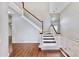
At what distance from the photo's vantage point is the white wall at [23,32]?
10703 mm

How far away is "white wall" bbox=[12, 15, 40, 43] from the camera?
10.7 meters

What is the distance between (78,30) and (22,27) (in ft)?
20.5

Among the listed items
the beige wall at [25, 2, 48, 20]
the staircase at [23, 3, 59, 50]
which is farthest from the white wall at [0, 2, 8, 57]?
the beige wall at [25, 2, 48, 20]

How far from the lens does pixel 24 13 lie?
10.5 m

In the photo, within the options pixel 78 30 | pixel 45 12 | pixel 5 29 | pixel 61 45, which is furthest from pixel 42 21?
pixel 5 29

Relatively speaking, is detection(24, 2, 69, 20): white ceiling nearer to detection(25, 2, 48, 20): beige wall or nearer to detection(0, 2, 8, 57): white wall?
detection(25, 2, 48, 20): beige wall

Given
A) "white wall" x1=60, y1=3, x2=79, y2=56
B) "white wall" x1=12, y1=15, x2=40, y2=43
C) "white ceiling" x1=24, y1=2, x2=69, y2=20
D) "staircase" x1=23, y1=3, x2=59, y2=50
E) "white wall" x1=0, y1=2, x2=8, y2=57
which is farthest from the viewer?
"white ceiling" x1=24, y1=2, x2=69, y2=20

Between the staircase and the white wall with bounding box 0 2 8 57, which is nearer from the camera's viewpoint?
the white wall with bounding box 0 2 8 57

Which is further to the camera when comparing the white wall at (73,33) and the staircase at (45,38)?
the staircase at (45,38)

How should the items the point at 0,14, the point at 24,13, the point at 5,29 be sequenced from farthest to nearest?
the point at 24,13 < the point at 5,29 < the point at 0,14

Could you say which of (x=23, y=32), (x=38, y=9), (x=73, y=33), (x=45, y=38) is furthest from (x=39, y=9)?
(x=73, y=33)

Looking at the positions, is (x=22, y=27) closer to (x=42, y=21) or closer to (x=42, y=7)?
(x=42, y=21)

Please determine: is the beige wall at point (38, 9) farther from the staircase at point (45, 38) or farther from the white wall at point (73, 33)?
the white wall at point (73, 33)

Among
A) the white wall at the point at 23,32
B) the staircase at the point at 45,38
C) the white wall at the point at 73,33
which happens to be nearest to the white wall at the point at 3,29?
the white wall at the point at 73,33
